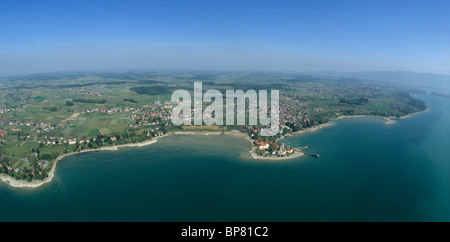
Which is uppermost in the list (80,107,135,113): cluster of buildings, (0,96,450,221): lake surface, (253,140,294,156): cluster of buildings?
(80,107,135,113): cluster of buildings

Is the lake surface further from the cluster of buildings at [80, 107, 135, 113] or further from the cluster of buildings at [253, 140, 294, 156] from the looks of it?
the cluster of buildings at [80, 107, 135, 113]

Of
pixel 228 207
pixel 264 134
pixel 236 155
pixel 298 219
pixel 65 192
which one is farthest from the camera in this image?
pixel 264 134

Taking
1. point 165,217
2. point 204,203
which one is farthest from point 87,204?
point 204,203

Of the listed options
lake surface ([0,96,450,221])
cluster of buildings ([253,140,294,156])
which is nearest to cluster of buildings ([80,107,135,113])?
lake surface ([0,96,450,221])

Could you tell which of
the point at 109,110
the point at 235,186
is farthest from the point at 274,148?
the point at 109,110

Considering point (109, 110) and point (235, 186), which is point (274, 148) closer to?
point (235, 186)

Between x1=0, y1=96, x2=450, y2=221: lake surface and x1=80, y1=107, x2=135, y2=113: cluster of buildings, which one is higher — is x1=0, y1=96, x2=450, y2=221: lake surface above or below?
below

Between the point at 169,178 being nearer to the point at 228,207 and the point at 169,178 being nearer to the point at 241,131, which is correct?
the point at 228,207

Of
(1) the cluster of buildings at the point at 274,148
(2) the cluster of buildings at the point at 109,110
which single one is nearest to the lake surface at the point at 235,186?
(1) the cluster of buildings at the point at 274,148
